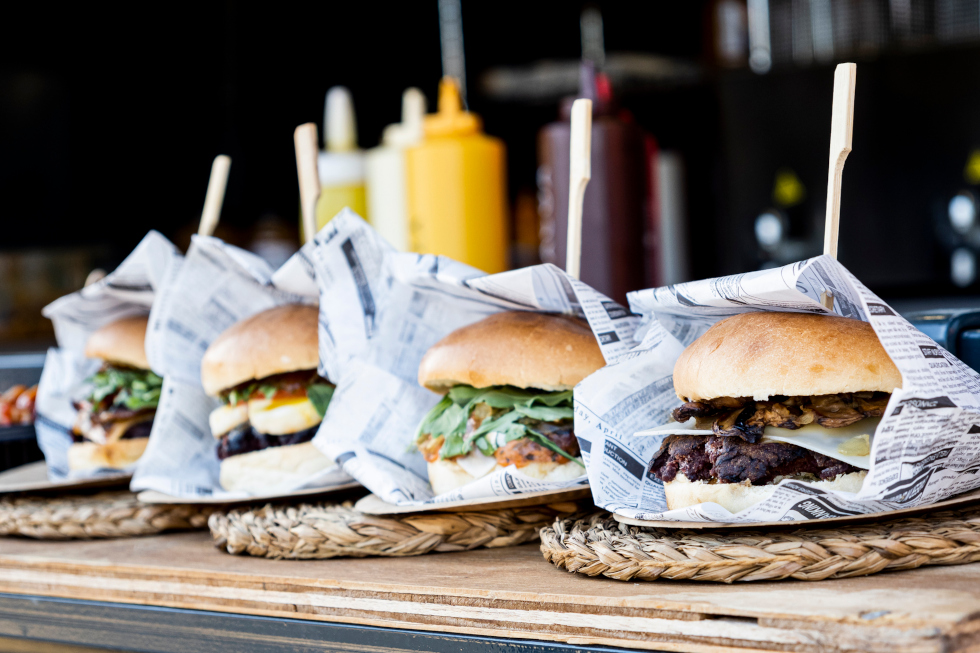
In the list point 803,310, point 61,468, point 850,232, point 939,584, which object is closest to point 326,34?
point 850,232

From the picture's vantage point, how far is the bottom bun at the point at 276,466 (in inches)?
63.2

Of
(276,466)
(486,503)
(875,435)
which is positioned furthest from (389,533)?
(875,435)

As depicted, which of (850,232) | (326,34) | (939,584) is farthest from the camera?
(326,34)

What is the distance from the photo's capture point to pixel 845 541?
1.02 m

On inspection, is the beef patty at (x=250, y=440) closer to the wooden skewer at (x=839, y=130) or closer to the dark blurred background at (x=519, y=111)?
the wooden skewer at (x=839, y=130)

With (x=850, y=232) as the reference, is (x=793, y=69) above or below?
above

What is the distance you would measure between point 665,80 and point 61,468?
3555mm

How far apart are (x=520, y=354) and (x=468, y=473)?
0.66 ft

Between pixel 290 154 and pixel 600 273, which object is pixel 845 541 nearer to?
pixel 600 273

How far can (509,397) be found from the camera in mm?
1418

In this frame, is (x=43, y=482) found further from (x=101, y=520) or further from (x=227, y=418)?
(x=227, y=418)

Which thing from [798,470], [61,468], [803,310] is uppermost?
[803,310]

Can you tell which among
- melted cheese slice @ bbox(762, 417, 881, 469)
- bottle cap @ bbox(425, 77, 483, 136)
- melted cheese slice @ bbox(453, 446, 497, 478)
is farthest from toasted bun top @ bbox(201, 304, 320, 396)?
melted cheese slice @ bbox(762, 417, 881, 469)

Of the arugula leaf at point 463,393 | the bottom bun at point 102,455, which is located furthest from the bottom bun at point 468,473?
the bottom bun at point 102,455
